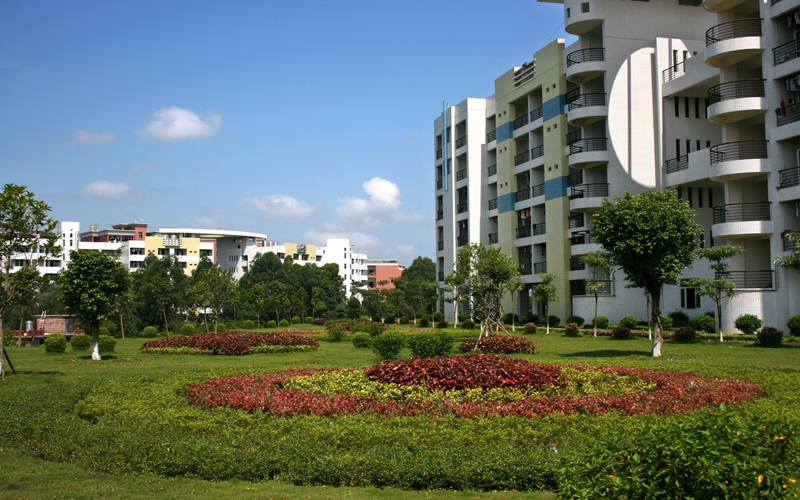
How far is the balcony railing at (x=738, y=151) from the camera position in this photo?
26078 millimetres

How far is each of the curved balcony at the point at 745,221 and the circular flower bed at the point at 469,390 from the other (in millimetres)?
14697

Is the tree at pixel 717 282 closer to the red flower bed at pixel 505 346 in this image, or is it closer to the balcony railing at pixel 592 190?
the red flower bed at pixel 505 346

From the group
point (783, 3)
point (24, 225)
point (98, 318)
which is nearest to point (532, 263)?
point (783, 3)

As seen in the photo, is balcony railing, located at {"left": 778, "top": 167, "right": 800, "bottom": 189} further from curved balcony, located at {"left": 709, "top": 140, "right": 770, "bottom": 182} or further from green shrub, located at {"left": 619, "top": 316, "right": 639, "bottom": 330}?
green shrub, located at {"left": 619, "top": 316, "right": 639, "bottom": 330}

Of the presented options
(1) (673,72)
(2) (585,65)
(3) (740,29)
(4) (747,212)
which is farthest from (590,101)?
(4) (747,212)

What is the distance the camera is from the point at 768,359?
1681 cm

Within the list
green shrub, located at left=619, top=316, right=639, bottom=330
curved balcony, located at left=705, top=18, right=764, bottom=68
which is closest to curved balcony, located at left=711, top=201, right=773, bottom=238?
green shrub, located at left=619, top=316, right=639, bottom=330

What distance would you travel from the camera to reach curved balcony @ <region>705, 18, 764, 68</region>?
24.8 meters

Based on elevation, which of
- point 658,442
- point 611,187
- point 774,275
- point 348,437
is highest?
point 611,187

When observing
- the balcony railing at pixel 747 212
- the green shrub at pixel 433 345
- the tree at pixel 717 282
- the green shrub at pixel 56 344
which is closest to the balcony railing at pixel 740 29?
the balcony railing at pixel 747 212

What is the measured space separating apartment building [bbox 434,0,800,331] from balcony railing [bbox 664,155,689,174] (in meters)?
0.08

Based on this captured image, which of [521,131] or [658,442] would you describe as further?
[521,131]

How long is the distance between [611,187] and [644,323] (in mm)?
6895

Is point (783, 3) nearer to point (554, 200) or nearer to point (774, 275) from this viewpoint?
point (774, 275)
